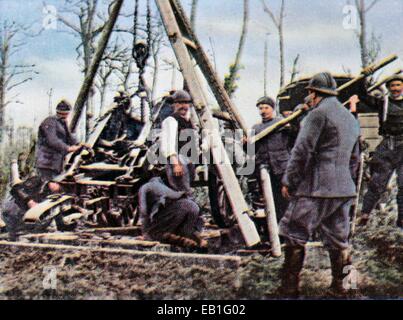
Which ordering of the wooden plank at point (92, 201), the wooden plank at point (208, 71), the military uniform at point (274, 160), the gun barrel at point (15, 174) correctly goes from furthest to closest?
the gun barrel at point (15, 174), the wooden plank at point (92, 201), the wooden plank at point (208, 71), the military uniform at point (274, 160)

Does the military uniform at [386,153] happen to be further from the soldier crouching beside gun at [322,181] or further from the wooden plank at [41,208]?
the wooden plank at [41,208]

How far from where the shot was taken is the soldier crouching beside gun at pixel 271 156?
5133 mm

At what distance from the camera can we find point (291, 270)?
5012mm

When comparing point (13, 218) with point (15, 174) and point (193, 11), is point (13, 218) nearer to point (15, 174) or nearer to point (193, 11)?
point (15, 174)

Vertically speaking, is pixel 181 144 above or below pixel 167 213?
above

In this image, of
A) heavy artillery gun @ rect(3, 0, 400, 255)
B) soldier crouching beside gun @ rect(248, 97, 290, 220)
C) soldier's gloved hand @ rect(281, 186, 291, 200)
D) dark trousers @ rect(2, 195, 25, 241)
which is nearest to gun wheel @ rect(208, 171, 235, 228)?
heavy artillery gun @ rect(3, 0, 400, 255)

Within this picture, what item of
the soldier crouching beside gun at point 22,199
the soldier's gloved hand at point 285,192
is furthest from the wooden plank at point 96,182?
the soldier's gloved hand at point 285,192

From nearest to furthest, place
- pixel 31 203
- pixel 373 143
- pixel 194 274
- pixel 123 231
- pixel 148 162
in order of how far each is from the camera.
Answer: pixel 194 274 → pixel 373 143 → pixel 148 162 → pixel 123 231 → pixel 31 203

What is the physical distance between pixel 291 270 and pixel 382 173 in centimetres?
129

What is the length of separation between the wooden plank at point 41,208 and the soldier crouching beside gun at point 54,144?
33cm

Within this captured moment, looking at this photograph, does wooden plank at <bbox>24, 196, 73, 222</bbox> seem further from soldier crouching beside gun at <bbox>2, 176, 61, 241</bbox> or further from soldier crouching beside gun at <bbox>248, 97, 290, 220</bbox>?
soldier crouching beside gun at <bbox>248, 97, 290, 220</bbox>

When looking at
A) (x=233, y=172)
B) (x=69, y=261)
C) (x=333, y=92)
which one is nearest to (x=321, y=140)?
(x=333, y=92)

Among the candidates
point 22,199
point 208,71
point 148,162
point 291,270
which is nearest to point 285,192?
point 291,270
